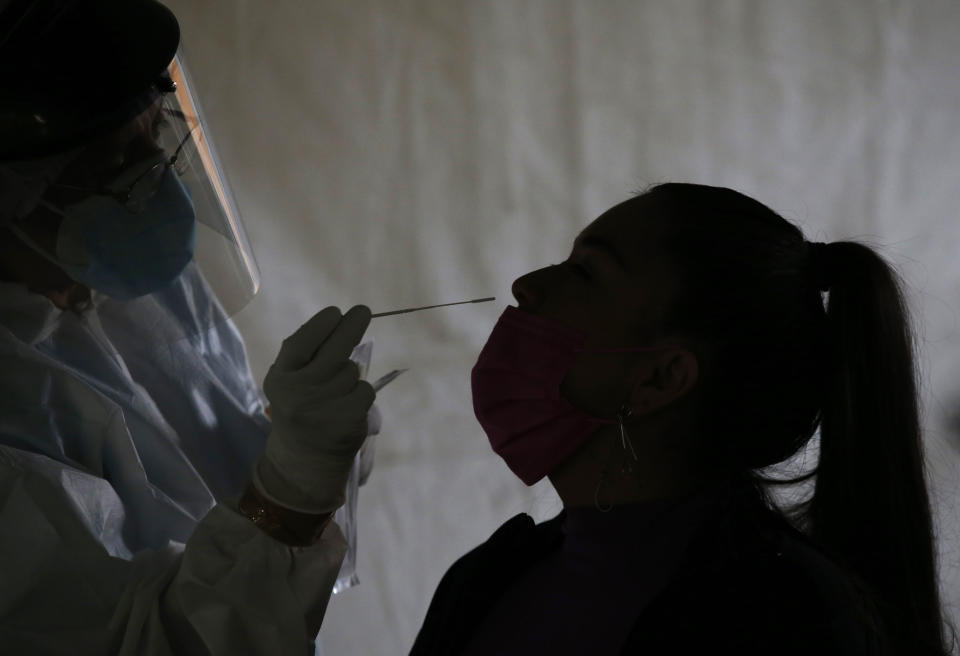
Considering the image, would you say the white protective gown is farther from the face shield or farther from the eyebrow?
the eyebrow

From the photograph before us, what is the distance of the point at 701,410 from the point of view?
1.00 m

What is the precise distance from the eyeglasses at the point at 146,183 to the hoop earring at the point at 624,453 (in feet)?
2.15

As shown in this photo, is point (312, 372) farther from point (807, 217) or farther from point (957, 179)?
point (957, 179)

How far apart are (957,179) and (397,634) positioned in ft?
5.81

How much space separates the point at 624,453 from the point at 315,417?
382 mm

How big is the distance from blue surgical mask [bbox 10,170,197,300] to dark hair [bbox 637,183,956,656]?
0.62 m

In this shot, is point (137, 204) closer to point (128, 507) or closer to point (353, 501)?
point (128, 507)

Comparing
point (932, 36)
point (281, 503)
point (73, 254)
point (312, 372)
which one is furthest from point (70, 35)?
point (932, 36)

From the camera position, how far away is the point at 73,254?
1.04m

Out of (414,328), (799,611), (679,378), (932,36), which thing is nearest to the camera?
(799,611)

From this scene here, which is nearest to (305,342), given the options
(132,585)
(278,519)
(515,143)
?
(278,519)

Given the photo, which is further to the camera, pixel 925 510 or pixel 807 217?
pixel 807 217

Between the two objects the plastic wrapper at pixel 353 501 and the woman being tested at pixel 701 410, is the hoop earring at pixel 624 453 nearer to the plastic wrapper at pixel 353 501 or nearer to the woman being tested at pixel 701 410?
the woman being tested at pixel 701 410

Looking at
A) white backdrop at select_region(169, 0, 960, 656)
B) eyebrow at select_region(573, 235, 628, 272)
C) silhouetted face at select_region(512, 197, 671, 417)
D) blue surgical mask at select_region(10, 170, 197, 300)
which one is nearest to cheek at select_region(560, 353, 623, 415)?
silhouetted face at select_region(512, 197, 671, 417)
